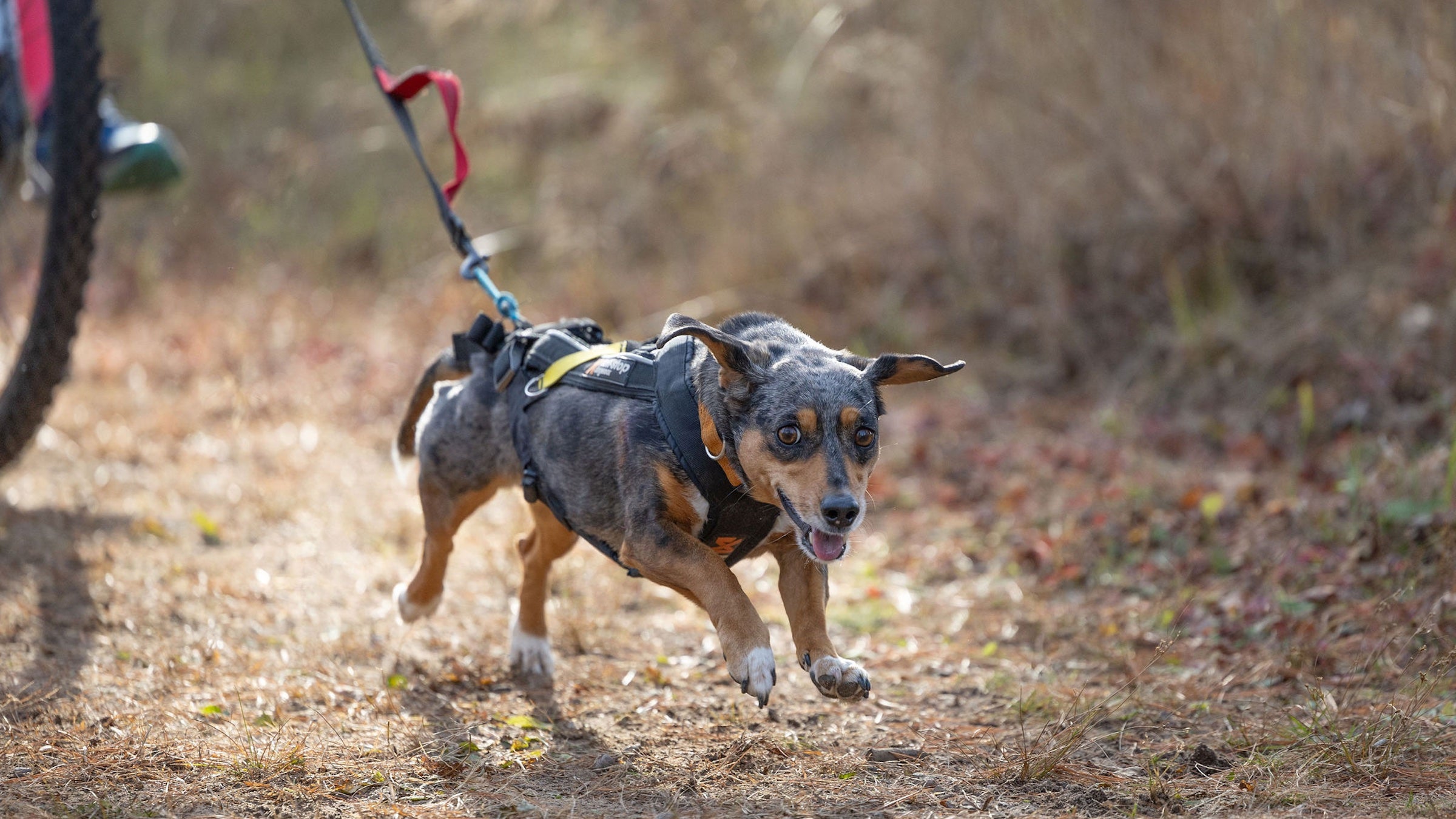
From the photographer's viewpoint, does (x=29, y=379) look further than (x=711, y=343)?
Yes

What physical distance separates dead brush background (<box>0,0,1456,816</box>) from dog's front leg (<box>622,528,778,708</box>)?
35 centimetres

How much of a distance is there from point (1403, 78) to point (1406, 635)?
489 cm

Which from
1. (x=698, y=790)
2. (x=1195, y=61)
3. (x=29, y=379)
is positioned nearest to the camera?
(x=698, y=790)

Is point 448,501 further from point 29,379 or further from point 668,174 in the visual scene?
point 668,174

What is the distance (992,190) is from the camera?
9812 millimetres

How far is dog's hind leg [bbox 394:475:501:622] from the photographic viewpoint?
455 cm

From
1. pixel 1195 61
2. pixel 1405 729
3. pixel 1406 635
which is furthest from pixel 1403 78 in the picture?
pixel 1405 729

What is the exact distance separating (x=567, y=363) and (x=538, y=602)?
41.8 inches

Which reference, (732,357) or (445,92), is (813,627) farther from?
(445,92)

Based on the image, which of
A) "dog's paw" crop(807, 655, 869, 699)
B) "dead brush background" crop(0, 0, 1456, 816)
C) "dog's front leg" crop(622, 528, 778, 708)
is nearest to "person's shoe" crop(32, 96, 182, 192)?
"dead brush background" crop(0, 0, 1456, 816)

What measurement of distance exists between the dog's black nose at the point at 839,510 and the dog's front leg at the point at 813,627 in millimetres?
319

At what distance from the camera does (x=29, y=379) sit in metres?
4.93

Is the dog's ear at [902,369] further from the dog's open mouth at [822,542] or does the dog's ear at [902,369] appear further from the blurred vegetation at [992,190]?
the blurred vegetation at [992,190]

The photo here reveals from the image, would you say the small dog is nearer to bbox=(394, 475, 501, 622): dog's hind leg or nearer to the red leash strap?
bbox=(394, 475, 501, 622): dog's hind leg
